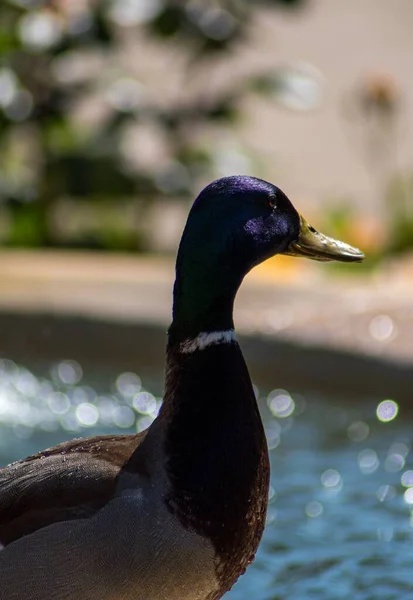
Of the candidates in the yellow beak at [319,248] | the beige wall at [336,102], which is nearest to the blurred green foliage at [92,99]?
the beige wall at [336,102]

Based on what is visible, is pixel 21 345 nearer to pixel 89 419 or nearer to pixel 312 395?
pixel 89 419

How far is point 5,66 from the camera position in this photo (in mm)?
8773

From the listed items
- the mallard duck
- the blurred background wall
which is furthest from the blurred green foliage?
the mallard duck

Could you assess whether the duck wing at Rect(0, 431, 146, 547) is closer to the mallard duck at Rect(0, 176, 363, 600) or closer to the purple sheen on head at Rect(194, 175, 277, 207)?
the mallard duck at Rect(0, 176, 363, 600)

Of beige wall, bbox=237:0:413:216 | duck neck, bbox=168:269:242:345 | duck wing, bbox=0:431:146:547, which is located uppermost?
beige wall, bbox=237:0:413:216

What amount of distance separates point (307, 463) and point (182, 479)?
1859 mm

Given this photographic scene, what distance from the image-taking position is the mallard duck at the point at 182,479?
2.13 meters

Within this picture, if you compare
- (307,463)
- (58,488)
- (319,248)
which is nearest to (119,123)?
(307,463)

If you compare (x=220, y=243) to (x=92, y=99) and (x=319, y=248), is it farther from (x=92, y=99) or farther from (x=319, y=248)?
(x=92, y=99)

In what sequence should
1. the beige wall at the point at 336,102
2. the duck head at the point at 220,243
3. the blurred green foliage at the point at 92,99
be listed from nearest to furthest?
the duck head at the point at 220,243
the blurred green foliage at the point at 92,99
the beige wall at the point at 336,102

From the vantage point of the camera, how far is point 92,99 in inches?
377

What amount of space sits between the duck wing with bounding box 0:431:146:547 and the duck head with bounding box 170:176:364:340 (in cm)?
29

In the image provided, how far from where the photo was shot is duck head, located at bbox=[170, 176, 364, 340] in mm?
2240

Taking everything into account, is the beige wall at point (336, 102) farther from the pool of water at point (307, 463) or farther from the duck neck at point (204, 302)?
the duck neck at point (204, 302)
